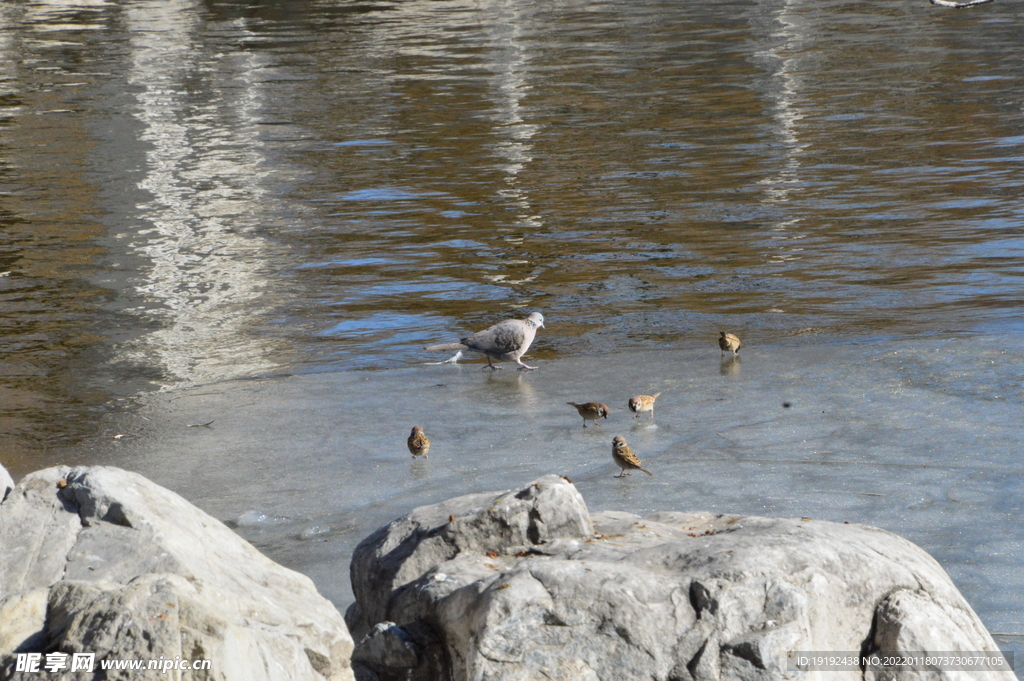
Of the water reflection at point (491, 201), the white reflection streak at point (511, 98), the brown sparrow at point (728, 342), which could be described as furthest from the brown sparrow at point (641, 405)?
the white reflection streak at point (511, 98)

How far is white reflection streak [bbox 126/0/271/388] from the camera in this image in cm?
993

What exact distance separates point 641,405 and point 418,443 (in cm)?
142

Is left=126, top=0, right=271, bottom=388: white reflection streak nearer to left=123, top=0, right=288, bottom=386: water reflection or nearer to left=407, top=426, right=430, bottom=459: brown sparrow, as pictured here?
left=123, top=0, right=288, bottom=386: water reflection

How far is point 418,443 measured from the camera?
6.70 metres

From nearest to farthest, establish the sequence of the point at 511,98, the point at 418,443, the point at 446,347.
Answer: the point at 418,443
the point at 446,347
the point at 511,98

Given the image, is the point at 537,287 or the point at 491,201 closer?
the point at 537,287

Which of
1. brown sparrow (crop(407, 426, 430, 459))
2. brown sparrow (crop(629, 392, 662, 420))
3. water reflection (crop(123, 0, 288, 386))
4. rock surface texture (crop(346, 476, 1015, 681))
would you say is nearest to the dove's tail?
water reflection (crop(123, 0, 288, 386))

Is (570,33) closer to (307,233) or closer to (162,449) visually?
(307,233)

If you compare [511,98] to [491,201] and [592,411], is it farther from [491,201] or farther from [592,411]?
[592,411]

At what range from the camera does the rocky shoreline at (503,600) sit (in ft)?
10.6

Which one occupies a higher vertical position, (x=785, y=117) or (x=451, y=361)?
(x=451, y=361)

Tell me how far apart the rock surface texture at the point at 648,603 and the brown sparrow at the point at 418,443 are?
2.30 metres

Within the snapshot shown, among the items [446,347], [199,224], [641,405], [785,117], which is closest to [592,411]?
[641,405]

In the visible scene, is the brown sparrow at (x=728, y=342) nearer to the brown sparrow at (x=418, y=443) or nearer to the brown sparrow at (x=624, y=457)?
the brown sparrow at (x=624, y=457)
